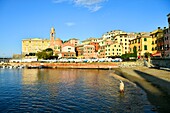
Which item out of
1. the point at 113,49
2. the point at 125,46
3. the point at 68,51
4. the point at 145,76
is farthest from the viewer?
the point at 68,51

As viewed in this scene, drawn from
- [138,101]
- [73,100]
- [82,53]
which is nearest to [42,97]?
[73,100]

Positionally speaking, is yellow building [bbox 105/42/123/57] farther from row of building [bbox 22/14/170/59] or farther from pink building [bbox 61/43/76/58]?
pink building [bbox 61/43/76/58]

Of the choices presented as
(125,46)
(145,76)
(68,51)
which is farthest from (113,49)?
(145,76)

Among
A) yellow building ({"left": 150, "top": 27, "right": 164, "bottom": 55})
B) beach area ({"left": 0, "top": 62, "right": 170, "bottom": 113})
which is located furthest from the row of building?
beach area ({"left": 0, "top": 62, "right": 170, "bottom": 113})

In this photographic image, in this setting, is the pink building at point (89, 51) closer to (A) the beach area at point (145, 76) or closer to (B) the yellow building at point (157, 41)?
(A) the beach area at point (145, 76)

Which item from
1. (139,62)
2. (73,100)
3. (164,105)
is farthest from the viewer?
(139,62)

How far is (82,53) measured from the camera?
177 metres

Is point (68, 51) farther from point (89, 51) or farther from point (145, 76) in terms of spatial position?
point (145, 76)

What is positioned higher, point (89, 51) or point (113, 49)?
point (113, 49)

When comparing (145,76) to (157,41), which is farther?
(157,41)

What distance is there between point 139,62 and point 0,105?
3514 inches

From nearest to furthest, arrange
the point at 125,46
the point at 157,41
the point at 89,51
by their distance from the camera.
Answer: the point at 157,41
the point at 125,46
the point at 89,51

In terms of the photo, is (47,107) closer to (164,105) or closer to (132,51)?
(164,105)

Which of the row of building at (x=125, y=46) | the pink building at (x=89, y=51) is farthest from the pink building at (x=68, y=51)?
the pink building at (x=89, y=51)
